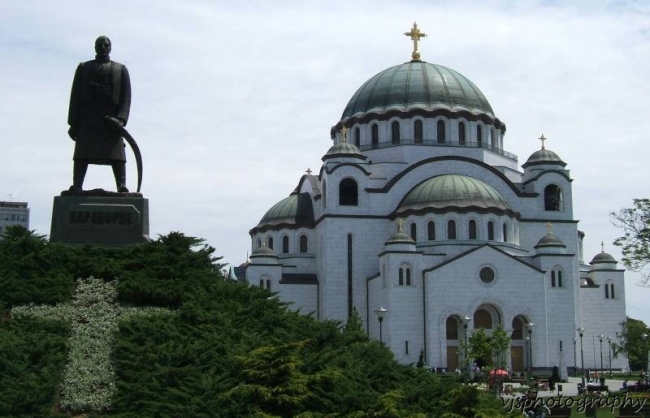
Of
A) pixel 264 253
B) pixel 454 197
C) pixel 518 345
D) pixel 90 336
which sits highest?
pixel 454 197

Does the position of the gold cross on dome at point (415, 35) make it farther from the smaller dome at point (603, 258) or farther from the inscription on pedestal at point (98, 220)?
the inscription on pedestal at point (98, 220)

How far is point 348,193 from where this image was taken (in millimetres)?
59000

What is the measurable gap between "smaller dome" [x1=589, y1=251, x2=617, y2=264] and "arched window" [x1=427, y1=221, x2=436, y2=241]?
1259 centimetres

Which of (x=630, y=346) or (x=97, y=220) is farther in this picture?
(x=630, y=346)

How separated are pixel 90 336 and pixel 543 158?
48.2 meters

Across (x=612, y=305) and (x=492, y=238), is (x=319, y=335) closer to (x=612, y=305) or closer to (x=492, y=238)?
(x=492, y=238)

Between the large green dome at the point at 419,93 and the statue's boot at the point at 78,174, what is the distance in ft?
137

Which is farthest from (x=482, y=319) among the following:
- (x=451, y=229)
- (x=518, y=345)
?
(x=451, y=229)

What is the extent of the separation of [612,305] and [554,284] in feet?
23.1

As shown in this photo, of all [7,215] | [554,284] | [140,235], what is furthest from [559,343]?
[7,215]

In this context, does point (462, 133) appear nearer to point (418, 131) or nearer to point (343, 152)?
point (418, 131)

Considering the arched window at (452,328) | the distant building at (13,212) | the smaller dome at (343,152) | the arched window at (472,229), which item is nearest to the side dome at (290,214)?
the smaller dome at (343,152)

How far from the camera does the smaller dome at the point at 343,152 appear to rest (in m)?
59.0

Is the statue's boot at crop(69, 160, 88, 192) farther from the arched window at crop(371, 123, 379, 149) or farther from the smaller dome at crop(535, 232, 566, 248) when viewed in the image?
the arched window at crop(371, 123, 379, 149)
